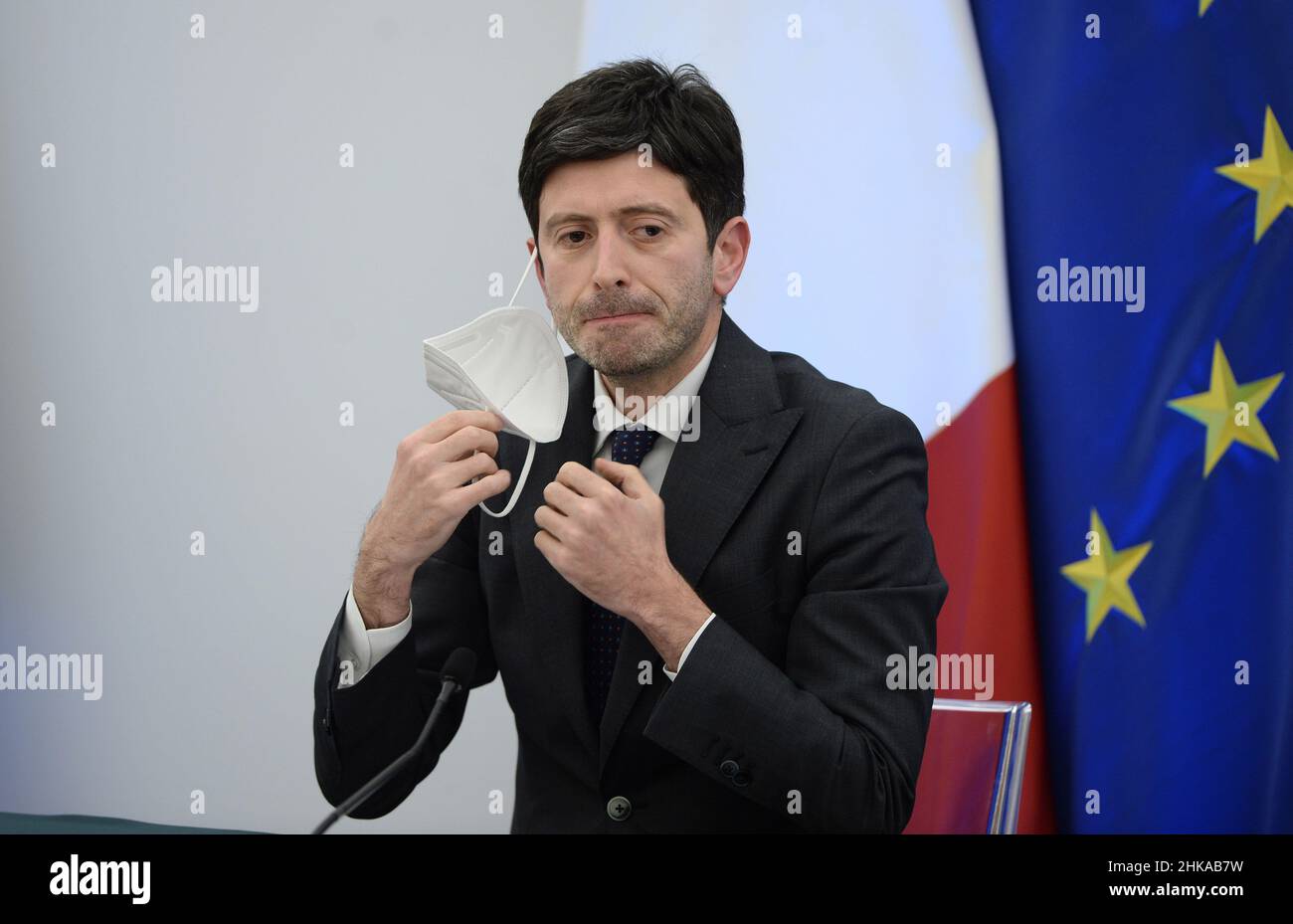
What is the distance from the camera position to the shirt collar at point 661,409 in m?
1.62

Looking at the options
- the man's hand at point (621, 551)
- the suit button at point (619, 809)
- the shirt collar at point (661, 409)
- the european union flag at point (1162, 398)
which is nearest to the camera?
the man's hand at point (621, 551)

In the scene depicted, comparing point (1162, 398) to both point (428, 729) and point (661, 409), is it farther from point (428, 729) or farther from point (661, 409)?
point (428, 729)

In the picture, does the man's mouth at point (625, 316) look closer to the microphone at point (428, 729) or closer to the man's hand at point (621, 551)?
the man's hand at point (621, 551)

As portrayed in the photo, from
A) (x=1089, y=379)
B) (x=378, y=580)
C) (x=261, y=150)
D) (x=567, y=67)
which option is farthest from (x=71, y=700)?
(x=1089, y=379)

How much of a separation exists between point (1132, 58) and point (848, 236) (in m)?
0.67

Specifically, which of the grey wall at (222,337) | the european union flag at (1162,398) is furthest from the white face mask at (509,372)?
the european union flag at (1162,398)

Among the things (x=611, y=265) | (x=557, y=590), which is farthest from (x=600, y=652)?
(x=611, y=265)

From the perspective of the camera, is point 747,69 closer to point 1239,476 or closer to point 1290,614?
point 1239,476

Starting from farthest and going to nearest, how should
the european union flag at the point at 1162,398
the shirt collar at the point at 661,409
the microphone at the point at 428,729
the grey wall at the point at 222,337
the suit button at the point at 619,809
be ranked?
the grey wall at the point at 222,337 < the european union flag at the point at 1162,398 < the shirt collar at the point at 661,409 < the suit button at the point at 619,809 < the microphone at the point at 428,729

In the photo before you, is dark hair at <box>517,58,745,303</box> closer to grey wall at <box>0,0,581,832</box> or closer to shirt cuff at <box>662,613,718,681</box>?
shirt cuff at <box>662,613,718,681</box>

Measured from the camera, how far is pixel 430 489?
1.39 meters


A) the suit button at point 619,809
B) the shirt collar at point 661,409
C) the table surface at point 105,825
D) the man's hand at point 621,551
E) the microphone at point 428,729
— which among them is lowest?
the table surface at point 105,825

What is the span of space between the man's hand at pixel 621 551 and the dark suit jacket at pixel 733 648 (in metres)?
0.05

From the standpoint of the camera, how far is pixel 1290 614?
2.09 m
